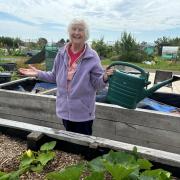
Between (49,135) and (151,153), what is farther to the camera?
(49,135)

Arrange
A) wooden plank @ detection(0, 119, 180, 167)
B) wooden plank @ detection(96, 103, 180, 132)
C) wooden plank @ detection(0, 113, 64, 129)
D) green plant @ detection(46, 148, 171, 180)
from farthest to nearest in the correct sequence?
wooden plank @ detection(0, 113, 64, 129) < wooden plank @ detection(96, 103, 180, 132) < wooden plank @ detection(0, 119, 180, 167) < green plant @ detection(46, 148, 171, 180)

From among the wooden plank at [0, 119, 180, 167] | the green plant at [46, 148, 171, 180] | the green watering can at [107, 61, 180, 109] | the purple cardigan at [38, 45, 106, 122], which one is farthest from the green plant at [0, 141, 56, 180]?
the green watering can at [107, 61, 180, 109]

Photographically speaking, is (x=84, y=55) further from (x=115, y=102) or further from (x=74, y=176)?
(x=74, y=176)

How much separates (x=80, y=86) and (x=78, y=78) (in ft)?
0.24

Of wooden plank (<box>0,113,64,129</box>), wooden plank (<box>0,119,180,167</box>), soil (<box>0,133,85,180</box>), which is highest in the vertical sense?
wooden plank (<box>0,119,180,167</box>)

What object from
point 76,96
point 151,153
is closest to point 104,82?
point 76,96

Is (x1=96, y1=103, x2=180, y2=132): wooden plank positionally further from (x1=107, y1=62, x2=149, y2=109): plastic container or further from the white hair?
the white hair

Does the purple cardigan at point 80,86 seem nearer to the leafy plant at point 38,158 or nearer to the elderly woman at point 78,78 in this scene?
the elderly woman at point 78,78

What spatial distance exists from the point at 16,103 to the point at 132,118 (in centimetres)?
154

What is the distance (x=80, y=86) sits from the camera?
2717 millimetres

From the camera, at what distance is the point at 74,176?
1507mm

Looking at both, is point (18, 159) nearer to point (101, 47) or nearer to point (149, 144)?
point (149, 144)

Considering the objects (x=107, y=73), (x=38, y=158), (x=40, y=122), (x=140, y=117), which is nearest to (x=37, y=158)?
(x=38, y=158)

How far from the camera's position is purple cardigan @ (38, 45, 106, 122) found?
2.71 m
